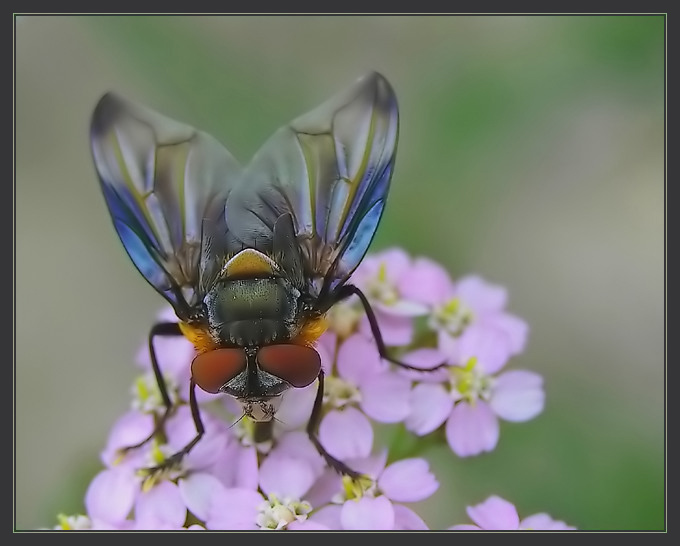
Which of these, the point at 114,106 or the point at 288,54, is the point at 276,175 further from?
the point at 288,54

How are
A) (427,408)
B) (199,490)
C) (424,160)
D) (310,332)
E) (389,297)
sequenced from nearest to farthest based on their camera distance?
(310,332) → (199,490) → (427,408) → (389,297) → (424,160)

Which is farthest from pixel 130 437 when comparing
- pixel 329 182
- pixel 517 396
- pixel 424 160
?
pixel 424 160

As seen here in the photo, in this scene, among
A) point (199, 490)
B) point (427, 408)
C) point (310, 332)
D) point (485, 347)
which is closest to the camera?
point (310, 332)

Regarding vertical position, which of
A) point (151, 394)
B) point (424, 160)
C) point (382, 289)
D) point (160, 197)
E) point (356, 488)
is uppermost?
point (424, 160)

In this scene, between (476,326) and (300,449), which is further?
(476,326)

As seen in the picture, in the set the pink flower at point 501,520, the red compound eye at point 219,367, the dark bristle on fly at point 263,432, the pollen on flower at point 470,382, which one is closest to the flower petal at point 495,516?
the pink flower at point 501,520

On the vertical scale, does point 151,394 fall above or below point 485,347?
below

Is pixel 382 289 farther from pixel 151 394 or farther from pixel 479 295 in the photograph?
pixel 151 394

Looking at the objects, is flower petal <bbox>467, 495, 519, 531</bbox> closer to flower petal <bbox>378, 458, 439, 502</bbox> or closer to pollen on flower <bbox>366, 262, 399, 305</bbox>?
flower petal <bbox>378, 458, 439, 502</bbox>
